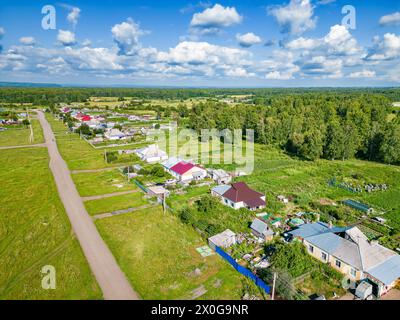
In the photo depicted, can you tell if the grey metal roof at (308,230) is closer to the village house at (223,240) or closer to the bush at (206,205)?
the village house at (223,240)

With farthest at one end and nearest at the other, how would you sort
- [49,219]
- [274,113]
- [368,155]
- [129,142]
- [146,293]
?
1. [274,113]
2. [129,142]
3. [368,155]
4. [49,219]
5. [146,293]

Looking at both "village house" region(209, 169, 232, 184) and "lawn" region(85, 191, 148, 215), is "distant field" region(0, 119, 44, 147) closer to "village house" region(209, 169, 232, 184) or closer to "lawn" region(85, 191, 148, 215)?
"lawn" region(85, 191, 148, 215)

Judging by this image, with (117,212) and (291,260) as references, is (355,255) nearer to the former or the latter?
(291,260)

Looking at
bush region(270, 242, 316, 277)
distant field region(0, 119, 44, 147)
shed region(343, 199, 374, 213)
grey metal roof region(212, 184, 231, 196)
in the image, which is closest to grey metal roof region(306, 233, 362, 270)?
bush region(270, 242, 316, 277)

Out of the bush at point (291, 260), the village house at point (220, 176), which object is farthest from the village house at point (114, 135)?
the bush at point (291, 260)
